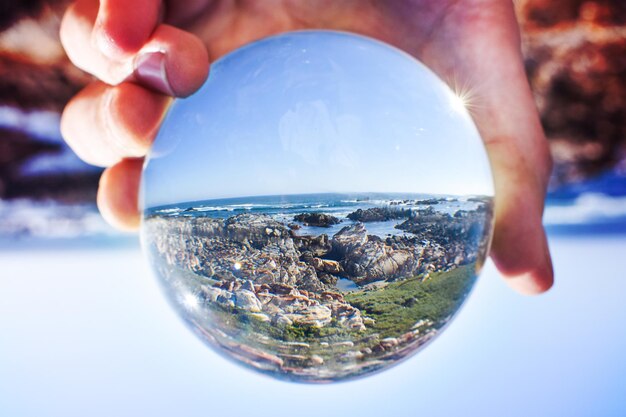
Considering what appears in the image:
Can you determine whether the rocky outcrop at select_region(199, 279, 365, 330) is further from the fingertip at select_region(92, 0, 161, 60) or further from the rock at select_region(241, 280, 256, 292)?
the fingertip at select_region(92, 0, 161, 60)

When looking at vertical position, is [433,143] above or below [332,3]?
below

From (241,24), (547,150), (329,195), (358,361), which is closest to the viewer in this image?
(329,195)

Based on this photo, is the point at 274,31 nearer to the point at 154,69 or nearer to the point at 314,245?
the point at 154,69

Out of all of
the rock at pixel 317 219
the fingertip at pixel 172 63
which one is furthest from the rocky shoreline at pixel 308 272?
the fingertip at pixel 172 63

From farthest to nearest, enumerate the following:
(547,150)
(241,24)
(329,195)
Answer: (241,24)
(547,150)
(329,195)

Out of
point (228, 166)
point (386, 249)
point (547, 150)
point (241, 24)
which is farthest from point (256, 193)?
point (241, 24)

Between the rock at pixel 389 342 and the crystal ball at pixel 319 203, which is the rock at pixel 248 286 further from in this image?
the rock at pixel 389 342

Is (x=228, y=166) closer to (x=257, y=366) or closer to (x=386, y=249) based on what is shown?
(x=386, y=249)

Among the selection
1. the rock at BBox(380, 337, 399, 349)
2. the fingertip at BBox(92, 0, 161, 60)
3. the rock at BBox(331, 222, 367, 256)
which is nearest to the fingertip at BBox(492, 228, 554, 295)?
the rock at BBox(380, 337, 399, 349)
